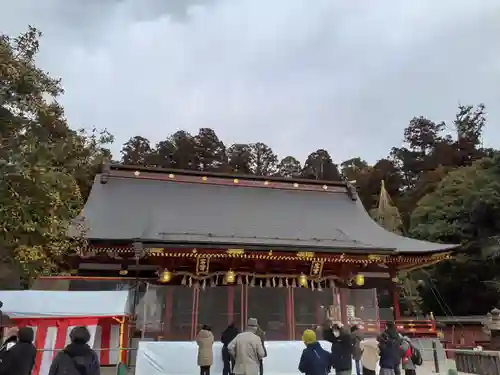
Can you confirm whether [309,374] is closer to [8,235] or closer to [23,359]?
[23,359]

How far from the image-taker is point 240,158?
48.8m

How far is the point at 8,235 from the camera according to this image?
614cm

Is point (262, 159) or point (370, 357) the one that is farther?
point (262, 159)

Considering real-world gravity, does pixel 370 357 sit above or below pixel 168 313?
below

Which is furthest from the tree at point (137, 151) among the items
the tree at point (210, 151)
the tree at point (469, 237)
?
the tree at point (469, 237)

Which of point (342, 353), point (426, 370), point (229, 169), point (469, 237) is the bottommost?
point (426, 370)

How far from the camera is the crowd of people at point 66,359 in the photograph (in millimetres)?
3863

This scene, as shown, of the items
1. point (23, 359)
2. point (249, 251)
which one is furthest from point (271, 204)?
point (23, 359)

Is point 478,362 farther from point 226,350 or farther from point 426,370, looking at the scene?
point 226,350

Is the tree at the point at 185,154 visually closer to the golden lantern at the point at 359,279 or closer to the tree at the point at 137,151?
the tree at the point at 137,151

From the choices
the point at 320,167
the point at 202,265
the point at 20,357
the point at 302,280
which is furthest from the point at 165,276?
the point at 320,167

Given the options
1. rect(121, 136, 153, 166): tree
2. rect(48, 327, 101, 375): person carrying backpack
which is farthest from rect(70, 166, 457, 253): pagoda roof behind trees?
rect(121, 136, 153, 166): tree

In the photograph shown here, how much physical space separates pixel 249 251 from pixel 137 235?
9.75 ft

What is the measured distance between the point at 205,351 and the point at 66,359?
439cm
